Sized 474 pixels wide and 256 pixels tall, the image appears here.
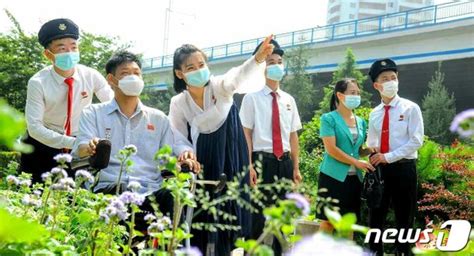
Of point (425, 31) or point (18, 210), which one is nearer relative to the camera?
point (18, 210)

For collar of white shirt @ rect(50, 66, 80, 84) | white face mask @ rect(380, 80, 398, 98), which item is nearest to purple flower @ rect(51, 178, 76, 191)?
collar of white shirt @ rect(50, 66, 80, 84)

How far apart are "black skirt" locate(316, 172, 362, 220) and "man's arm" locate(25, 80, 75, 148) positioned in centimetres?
197

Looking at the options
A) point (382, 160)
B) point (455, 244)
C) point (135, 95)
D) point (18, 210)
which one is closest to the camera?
point (455, 244)

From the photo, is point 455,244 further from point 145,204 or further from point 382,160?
point 382,160

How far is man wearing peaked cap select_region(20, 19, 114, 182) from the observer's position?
3490 millimetres

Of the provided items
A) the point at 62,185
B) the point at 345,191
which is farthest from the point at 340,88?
the point at 62,185

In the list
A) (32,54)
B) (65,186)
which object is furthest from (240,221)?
(32,54)

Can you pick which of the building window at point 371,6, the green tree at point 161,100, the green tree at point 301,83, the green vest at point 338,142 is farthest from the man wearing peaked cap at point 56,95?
the building window at point 371,6

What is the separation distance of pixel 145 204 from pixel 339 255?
220 cm

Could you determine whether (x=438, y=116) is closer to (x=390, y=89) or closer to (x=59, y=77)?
(x=390, y=89)

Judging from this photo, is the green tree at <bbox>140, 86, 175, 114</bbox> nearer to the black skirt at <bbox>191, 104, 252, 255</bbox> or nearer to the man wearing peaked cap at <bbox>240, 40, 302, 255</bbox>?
the man wearing peaked cap at <bbox>240, 40, 302, 255</bbox>

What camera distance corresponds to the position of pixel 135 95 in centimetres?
329

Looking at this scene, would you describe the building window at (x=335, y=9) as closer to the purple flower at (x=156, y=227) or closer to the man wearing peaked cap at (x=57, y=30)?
the man wearing peaked cap at (x=57, y=30)

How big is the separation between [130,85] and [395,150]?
208 centimetres
